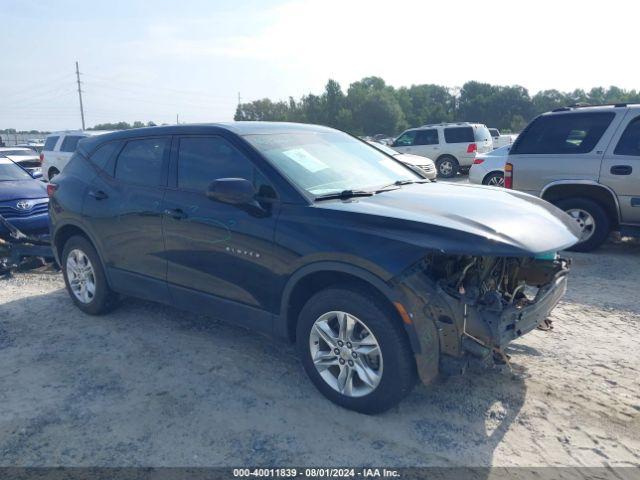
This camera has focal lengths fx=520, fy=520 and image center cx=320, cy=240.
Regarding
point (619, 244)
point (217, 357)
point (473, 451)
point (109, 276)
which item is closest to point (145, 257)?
point (109, 276)

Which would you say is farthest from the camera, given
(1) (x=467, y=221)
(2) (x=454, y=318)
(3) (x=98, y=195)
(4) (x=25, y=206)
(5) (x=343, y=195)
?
(4) (x=25, y=206)

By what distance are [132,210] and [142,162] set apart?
17.9 inches

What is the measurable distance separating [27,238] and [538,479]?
22.8ft

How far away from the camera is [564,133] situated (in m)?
7.41

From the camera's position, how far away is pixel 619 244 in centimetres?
796

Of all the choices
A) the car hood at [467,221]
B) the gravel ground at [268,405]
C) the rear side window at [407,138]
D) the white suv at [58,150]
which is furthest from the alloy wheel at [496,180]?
the white suv at [58,150]

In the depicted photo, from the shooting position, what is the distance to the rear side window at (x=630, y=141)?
6824mm

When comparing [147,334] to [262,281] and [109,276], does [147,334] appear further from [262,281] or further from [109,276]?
[262,281]

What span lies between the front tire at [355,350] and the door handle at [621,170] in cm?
526

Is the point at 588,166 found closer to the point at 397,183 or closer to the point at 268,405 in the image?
the point at 397,183

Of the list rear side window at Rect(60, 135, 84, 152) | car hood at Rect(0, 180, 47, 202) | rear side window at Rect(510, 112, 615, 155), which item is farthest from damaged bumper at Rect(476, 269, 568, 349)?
rear side window at Rect(60, 135, 84, 152)

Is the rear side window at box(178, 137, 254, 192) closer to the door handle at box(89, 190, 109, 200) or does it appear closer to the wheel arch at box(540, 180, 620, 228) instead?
the door handle at box(89, 190, 109, 200)

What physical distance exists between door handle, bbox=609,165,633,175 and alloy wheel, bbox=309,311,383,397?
17.5 ft

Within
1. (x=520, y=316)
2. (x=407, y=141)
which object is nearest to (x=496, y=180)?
(x=407, y=141)
